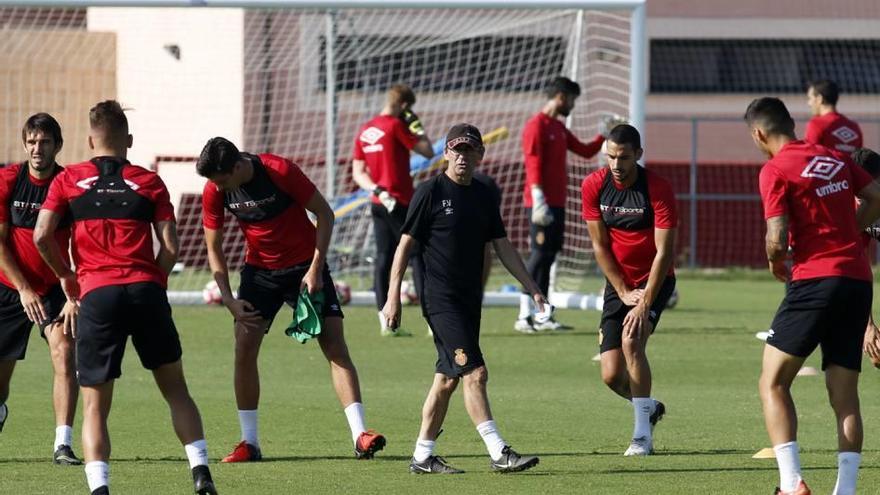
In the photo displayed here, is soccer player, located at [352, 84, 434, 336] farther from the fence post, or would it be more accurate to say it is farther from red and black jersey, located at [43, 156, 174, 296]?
the fence post

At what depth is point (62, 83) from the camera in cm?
2664

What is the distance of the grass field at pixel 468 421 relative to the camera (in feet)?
27.6

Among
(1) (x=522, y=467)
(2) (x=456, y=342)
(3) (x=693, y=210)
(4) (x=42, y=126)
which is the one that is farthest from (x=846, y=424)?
(3) (x=693, y=210)

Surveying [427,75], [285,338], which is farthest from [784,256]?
[427,75]

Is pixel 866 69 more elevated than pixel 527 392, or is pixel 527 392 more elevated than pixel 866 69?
pixel 866 69

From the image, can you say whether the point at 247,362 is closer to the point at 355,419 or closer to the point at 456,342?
the point at 355,419

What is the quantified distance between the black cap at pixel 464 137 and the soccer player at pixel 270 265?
957 mm

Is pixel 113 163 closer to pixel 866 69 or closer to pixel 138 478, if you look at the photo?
pixel 138 478

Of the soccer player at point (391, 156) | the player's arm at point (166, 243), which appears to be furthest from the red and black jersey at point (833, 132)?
the player's arm at point (166, 243)

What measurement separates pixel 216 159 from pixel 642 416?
115 inches

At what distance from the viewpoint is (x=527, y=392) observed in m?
12.5

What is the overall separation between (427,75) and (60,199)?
57.7 feet

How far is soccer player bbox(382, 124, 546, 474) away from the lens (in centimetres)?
870

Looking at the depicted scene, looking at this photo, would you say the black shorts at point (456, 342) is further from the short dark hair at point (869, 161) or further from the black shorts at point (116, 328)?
the short dark hair at point (869, 161)
